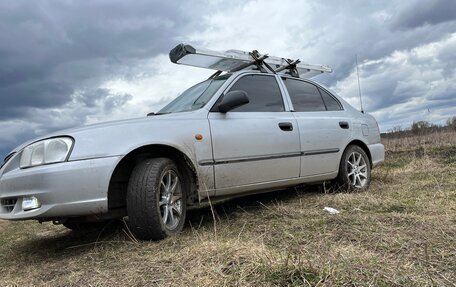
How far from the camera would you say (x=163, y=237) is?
134 inches

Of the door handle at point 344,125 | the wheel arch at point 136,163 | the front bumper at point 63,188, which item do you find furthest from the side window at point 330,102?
the front bumper at point 63,188

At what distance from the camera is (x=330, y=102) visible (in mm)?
5691

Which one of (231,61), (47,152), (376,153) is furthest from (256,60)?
(47,152)

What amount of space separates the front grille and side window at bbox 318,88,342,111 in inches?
152

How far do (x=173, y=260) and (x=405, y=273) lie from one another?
4.59 ft

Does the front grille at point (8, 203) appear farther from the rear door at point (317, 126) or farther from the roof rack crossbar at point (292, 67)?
the roof rack crossbar at point (292, 67)

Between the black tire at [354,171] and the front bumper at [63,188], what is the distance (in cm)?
319

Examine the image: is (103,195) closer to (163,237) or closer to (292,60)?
(163,237)

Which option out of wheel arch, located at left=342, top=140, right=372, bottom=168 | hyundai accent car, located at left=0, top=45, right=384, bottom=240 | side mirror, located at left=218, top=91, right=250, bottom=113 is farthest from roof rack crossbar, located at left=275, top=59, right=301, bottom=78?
side mirror, located at left=218, top=91, right=250, bottom=113

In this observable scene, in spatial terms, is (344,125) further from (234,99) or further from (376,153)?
(234,99)

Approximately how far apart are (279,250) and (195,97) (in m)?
2.25

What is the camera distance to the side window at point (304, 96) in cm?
514

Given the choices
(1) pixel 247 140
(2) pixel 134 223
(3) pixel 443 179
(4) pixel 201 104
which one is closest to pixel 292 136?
(1) pixel 247 140

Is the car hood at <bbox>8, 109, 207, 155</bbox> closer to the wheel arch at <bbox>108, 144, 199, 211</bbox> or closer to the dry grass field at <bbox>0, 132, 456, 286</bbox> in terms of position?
the wheel arch at <bbox>108, 144, 199, 211</bbox>
